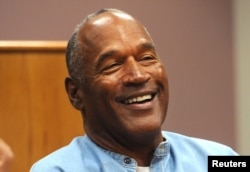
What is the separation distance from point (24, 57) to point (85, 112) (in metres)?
0.68

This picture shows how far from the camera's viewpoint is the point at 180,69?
238 cm

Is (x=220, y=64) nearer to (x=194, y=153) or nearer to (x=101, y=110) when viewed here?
(x=194, y=153)

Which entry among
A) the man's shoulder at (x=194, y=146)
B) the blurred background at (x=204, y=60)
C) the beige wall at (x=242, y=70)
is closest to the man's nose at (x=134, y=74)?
the man's shoulder at (x=194, y=146)

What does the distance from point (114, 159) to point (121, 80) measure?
0.57ft

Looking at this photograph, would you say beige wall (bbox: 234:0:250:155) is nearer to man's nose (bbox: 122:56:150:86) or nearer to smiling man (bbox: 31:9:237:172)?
smiling man (bbox: 31:9:237:172)

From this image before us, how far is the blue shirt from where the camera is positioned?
45.1 inches

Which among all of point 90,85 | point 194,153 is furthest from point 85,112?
point 194,153

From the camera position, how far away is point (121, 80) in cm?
111

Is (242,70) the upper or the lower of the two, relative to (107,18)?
lower

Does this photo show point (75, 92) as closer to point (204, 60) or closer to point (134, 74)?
point (134, 74)

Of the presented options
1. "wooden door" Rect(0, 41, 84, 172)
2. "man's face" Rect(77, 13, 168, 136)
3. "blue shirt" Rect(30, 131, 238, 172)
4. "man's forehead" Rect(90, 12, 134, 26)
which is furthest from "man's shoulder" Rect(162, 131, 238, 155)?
"wooden door" Rect(0, 41, 84, 172)

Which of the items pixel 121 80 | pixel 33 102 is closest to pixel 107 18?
pixel 121 80

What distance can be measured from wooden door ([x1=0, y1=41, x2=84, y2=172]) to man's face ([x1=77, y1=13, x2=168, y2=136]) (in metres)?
0.67

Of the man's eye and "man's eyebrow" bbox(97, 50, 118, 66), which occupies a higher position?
"man's eyebrow" bbox(97, 50, 118, 66)
